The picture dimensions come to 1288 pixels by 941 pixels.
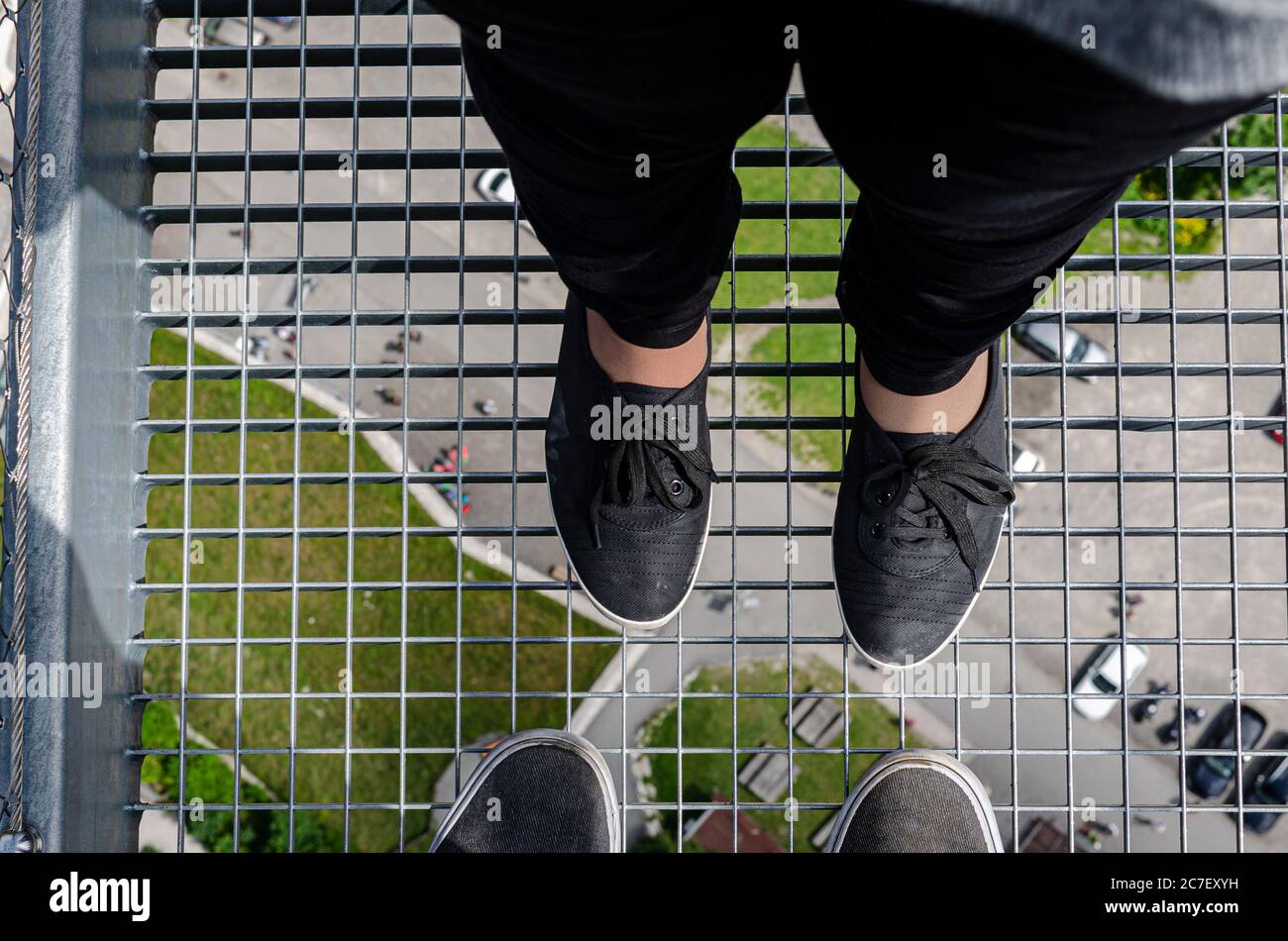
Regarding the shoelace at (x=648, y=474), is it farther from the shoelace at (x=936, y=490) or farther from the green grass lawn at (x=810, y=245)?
the green grass lawn at (x=810, y=245)

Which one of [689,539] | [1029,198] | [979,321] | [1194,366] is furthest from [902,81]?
[1194,366]

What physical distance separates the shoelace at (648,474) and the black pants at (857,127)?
1.59ft

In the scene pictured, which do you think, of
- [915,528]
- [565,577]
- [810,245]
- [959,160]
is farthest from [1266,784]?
[959,160]

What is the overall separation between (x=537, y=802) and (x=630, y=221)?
1039 millimetres

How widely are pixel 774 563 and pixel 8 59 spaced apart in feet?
10.1

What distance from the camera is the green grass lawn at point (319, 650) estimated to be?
3443mm

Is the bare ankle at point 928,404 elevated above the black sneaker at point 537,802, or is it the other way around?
the bare ankle at point 928,404

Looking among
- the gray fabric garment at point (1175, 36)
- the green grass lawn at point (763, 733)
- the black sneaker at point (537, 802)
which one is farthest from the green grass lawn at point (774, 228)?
the gray fabric garment at point (1175, 36)

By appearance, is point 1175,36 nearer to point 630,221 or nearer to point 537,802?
point 630,221

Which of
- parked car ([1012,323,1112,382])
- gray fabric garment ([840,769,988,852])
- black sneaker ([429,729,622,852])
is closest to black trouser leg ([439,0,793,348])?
black sneaker ([429,729,622,852])

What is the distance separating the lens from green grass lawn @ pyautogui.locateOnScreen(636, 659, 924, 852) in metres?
3.44

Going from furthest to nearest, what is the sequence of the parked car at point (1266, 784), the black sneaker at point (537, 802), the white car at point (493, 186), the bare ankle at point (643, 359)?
the white car at point (493, 186) → the parked car at point (1266, 784) → the black sneaker at point (537, 802) → the bare ankle at point (643, 359)

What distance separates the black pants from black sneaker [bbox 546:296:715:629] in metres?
0.45

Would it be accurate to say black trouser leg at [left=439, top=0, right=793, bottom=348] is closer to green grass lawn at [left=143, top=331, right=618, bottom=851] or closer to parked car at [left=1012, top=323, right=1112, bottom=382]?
green grass lawn at [left=143, top=331, right=618, bottom=851]
